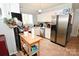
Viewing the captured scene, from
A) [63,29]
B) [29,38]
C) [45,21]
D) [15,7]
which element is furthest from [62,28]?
[15,7]

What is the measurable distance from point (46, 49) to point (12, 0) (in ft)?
2.56

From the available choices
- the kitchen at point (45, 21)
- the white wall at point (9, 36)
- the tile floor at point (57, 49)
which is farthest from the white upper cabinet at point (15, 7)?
the tile floor at point (57, 49)

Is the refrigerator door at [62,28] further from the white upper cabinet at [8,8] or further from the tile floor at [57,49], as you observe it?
the white upper cabinet at [8,8]

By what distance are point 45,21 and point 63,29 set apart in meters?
0.27

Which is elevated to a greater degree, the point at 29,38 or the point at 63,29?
the point at 63,29

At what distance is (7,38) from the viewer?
3.79 feet

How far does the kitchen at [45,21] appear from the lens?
110 centimetres

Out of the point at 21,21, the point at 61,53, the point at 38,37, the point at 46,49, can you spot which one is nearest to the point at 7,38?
the point at 21,21

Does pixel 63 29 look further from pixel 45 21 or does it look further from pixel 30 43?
pixel 30 43

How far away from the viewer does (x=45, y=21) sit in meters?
1.20

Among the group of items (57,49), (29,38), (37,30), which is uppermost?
(37,30)

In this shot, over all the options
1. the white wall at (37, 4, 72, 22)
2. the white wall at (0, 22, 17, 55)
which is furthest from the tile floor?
the white wall at (0, 22, 17, 55)

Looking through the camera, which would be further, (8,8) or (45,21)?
(45,21)

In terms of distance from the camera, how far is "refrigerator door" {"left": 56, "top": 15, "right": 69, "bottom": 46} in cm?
113
